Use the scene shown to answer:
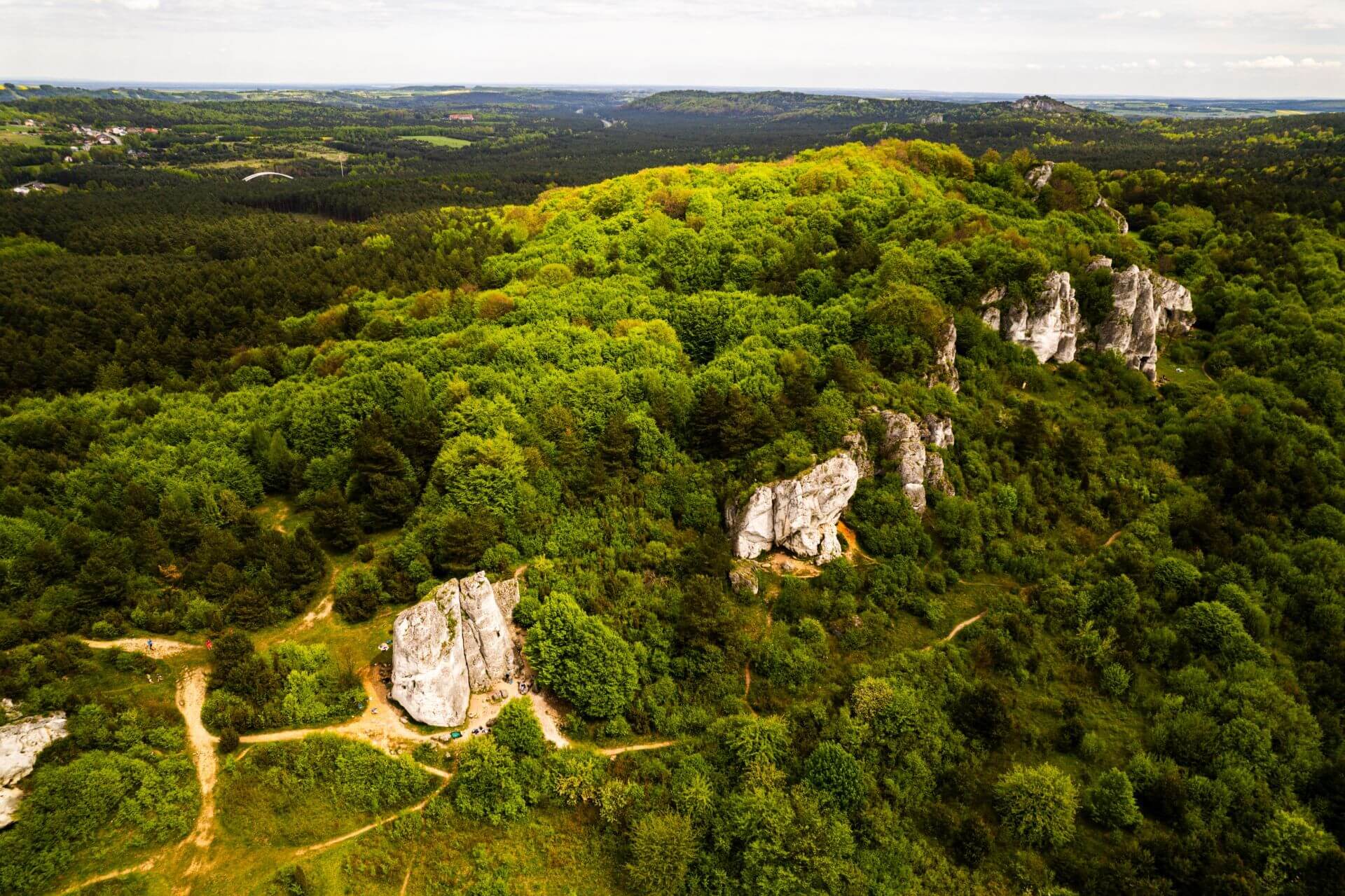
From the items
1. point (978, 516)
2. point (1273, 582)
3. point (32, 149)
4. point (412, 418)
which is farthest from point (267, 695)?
point (32, 149)

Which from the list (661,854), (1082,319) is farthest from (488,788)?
(1082,319)

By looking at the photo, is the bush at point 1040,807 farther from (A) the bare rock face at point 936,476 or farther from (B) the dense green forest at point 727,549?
(A) the bare rock face at point 936,476

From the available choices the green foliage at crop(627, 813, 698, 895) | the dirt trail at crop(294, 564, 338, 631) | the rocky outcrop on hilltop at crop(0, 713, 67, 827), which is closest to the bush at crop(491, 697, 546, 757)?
the green foliage at crop(627, 813, 698, 895)

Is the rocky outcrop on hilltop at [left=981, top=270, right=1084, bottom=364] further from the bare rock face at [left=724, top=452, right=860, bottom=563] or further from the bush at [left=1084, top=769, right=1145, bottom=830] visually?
the bush at [left=1084, top=769, right=1145, bottom=830]

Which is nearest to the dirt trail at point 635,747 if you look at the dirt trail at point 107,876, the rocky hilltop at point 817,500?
the rocky hilltop at point 817,500

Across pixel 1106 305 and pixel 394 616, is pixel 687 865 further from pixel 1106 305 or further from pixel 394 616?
pixel 1106 305

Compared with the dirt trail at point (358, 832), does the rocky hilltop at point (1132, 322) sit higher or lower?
higher
